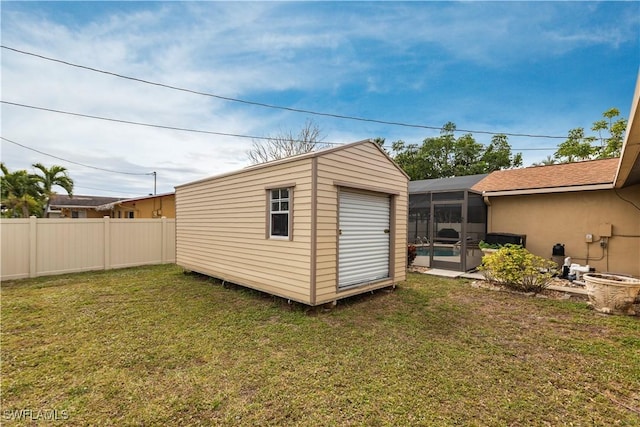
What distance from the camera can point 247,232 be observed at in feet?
18.3

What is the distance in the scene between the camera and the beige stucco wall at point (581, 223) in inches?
283

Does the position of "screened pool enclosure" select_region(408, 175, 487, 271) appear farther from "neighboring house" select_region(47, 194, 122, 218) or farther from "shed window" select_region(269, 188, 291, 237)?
"neighboring house" select_region(47, 194, 122, 218)

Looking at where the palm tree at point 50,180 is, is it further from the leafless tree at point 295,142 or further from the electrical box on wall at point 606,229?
the electrical box on wall at point 606,229

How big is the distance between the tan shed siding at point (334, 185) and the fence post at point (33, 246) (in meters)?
8.08

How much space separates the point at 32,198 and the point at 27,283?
9.42m

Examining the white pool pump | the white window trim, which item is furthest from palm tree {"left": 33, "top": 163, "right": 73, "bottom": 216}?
the white pool pump

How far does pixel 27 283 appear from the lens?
22.0ft

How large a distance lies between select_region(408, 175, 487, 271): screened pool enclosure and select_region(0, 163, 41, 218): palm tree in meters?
17.3

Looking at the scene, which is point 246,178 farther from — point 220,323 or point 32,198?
point 32,198

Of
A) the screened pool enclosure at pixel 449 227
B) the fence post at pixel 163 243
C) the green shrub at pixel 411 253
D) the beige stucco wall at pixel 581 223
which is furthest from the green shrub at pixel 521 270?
the fence post at pixel 163 243

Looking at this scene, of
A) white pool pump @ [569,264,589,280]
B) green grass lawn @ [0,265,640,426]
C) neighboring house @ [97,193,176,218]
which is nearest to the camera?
green grass lawn @ [0,265,640,426]

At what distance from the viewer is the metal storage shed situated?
14.7ft

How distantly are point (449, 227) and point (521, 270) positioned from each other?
2.80 metres

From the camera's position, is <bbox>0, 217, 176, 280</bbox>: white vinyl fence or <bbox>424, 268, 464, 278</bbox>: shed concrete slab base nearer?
<bbox>0, 217, 176, 280</bbox>: white vinyl fence
